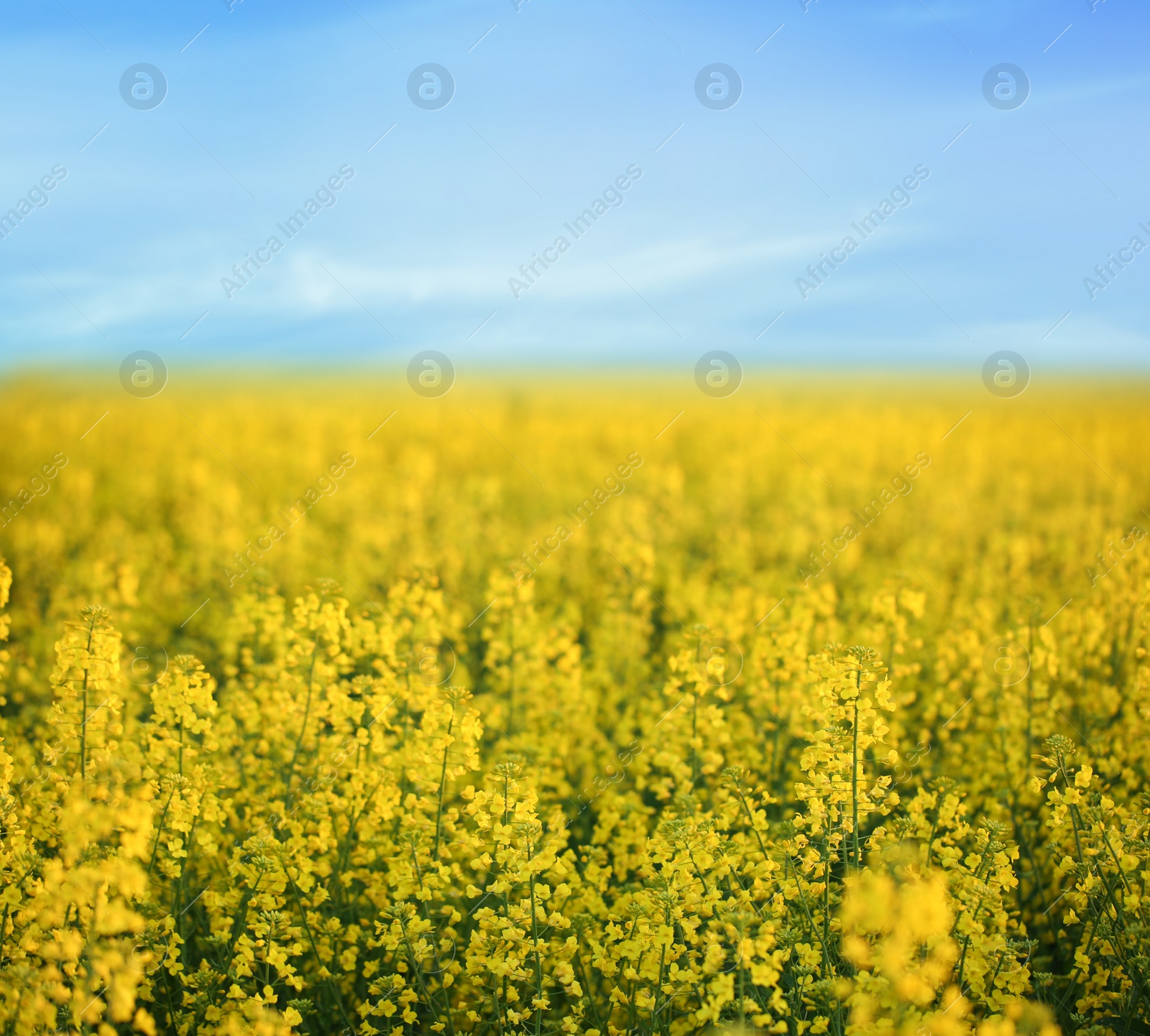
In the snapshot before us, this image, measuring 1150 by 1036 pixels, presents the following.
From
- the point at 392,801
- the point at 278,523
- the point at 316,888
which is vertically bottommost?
the point at 316,888

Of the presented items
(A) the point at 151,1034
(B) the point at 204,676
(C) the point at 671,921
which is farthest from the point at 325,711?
(C) the point at 671,921

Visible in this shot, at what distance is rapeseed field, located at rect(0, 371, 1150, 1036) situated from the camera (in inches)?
128

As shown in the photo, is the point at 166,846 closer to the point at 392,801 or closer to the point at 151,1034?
the point at 392,801

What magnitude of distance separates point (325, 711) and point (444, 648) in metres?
2.53

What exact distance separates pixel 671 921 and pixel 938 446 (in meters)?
21.5

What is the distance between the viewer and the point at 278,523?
12.8 m

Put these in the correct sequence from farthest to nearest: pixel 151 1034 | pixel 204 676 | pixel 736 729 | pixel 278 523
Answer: pixel 278 523
pixel 736 729
pixel 204 676
pixel 151 1034

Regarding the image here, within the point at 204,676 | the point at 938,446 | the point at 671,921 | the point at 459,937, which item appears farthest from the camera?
the point at 938,446

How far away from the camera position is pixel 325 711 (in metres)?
4.57

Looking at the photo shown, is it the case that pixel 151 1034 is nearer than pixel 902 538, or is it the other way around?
pixel 151 1034

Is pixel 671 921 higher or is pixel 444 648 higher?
pixel 444 648

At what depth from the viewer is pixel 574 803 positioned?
5.26 metres

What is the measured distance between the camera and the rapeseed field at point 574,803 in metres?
3.26

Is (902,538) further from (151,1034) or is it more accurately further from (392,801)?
(151,1034)
